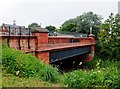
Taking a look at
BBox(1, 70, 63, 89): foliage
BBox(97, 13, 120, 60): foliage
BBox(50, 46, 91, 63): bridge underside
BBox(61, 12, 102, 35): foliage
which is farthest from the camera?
BBox(61, 12, 102, 35): foliage

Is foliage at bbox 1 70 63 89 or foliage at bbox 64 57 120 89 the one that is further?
foliage at bbox 64 57 120 89

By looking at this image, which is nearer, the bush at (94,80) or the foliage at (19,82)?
the foliage at (19,82)

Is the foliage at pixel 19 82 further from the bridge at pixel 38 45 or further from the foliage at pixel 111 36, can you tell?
the foliage at pixel 111 36

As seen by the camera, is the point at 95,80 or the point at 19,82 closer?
the point at 19,82

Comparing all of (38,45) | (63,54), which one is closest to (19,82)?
(38,45)

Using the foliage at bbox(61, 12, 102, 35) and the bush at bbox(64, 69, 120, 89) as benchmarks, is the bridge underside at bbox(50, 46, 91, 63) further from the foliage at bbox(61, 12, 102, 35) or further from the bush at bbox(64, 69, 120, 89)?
the foliage at bbox(61, 12, 102, 35)

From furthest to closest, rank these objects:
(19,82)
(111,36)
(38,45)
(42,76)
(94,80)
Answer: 1. (111,36)
2. (38,45)
3. (42,76)
4. (94,80)
5. (19,82)

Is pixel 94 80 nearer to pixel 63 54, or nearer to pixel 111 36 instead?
pixel 63 54

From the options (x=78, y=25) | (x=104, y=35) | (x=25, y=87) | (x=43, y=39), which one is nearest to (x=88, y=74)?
(x=25, y=87)

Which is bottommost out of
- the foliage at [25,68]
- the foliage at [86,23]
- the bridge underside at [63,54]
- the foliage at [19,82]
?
the bridge underside at [63,54]

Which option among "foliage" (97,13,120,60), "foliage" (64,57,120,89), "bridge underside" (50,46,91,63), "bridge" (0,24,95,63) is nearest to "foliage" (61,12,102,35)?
"foliage" (97,13,120,60)

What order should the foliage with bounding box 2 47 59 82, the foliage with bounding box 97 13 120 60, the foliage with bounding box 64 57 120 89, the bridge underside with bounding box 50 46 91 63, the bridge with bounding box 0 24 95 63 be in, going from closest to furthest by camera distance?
the foliage with bounding box 64 57 120 89 → the foliage with bounding box 2 47 59 82 → the bridge with bounding box 0 24 95 63 → the bridge underside with bounding box 50 46 91 63 → the foliage with bounding box 97 13 120 60

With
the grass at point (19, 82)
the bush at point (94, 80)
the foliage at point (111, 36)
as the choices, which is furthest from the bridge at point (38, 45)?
the foliage at point (111, 36)

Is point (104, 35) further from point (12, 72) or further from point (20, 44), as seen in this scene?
point (12, 72)
